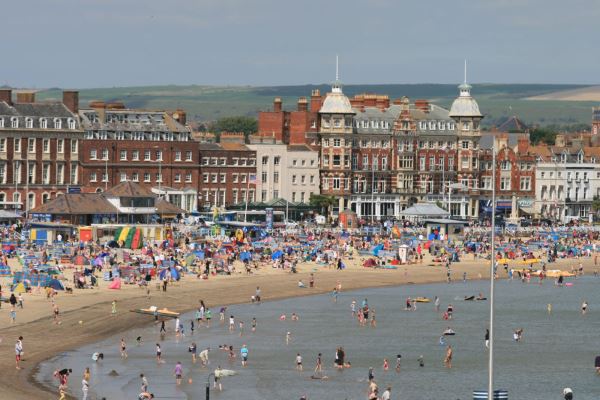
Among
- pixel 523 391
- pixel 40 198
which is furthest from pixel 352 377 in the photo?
pixel 40 198

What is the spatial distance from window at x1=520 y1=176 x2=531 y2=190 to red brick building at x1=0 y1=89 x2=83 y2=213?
171ft

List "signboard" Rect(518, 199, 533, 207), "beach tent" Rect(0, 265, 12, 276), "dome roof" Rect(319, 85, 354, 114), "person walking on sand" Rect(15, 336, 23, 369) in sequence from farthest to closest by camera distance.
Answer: "signboard" Rect(518, 199, 533, 207), "dome roof" Rect(319, 85, 354, 114), "beach tent" Rect(0, 265, 12, 276), "person walking on sand" Rect(15, 336, 23, 369)

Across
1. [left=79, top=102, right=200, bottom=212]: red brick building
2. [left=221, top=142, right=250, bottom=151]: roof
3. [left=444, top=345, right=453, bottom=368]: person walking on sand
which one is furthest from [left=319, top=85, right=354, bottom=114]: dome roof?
[left=444, top=345, right=453, bottom=368]: person walking on sand

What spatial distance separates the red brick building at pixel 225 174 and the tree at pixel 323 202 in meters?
5.78

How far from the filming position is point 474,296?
102 meters

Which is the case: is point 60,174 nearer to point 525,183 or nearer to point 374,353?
point 525,183

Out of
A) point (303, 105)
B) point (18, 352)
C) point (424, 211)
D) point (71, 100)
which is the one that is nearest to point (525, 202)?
point (424, 211)

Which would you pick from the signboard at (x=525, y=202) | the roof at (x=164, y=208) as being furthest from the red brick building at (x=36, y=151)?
the signboard at (x=525, y=202)

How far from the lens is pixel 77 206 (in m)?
121

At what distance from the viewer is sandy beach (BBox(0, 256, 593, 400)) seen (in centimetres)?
6893

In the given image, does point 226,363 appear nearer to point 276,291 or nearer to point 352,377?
point 352,377

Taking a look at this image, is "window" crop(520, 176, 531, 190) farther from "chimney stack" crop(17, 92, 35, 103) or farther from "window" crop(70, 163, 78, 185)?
"chimney stack" crop(17, 92, 35, 103)

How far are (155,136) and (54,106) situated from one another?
10022mm

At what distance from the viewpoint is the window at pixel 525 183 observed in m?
169
